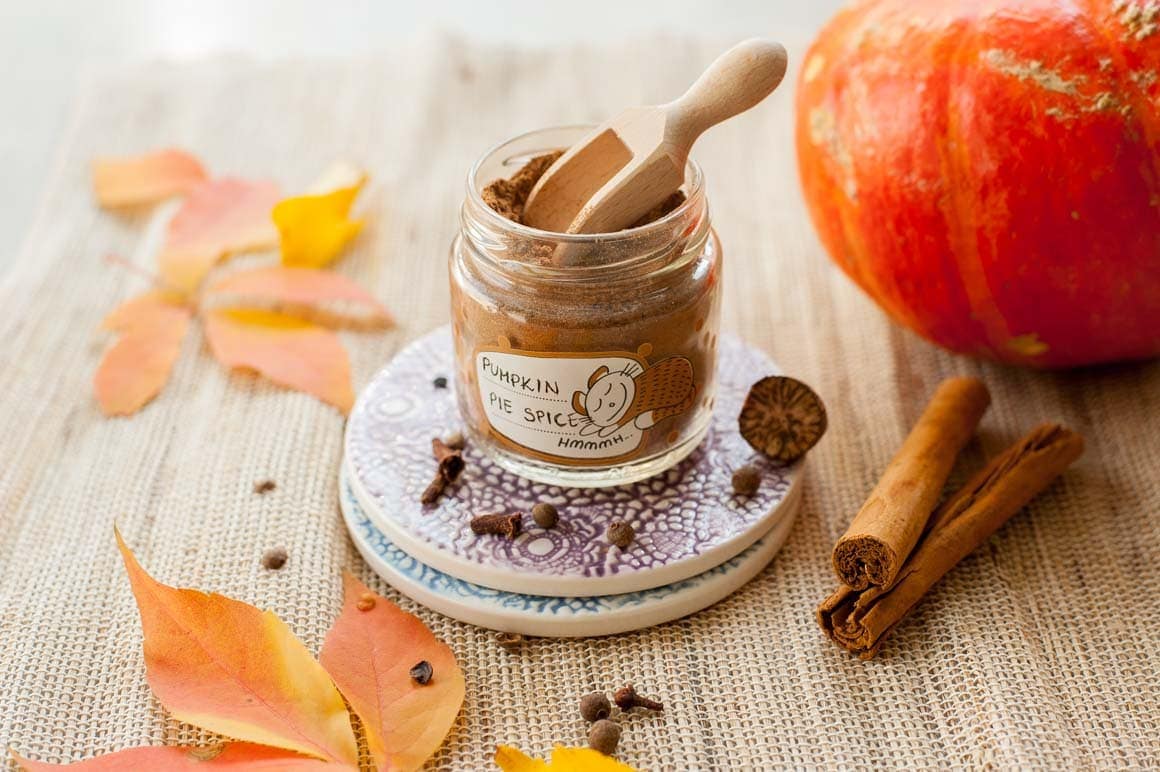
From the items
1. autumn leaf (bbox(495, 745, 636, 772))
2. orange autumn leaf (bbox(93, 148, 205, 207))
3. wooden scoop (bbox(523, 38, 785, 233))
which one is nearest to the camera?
autumn leaf (bbox(495, 745, 636, 772))

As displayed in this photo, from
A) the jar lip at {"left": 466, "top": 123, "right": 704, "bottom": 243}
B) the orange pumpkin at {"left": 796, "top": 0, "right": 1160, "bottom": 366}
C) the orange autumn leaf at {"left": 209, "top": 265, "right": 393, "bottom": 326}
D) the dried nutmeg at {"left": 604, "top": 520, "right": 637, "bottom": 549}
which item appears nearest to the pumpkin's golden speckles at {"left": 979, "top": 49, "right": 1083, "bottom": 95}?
the orange pumpkin at {"left": 796, "top": 0, "right": 1160, "bottom": 366}

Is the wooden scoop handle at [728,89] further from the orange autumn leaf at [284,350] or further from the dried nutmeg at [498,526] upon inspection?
the orange autumn leaf at [284,350]

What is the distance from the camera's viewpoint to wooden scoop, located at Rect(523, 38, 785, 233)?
1075 millimetres

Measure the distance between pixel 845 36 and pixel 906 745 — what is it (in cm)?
73

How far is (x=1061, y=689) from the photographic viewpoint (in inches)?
42.1

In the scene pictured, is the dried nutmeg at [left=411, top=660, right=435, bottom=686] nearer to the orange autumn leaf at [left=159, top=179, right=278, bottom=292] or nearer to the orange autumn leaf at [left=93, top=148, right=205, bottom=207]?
the orange autumn leaf at [left=159, top=179, right=278, bottom=292]

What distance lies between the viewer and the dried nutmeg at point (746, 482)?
1.20 meters

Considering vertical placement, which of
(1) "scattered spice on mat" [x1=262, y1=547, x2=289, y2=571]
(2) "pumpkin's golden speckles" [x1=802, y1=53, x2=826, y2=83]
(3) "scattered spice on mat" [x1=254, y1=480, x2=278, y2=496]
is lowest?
(3) "scattered spice on mat" [x1=254, y1=480, x2=278, y2=496]

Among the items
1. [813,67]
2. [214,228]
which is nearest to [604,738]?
[813,67]

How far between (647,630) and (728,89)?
498 millimetres

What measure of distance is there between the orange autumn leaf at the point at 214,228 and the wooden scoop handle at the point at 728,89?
0.70 m

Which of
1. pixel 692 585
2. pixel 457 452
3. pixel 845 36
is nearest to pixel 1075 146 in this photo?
pixel 845 36

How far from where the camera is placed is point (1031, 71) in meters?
1.16

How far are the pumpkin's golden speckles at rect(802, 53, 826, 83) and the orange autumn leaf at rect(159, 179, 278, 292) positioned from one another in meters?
0.71
